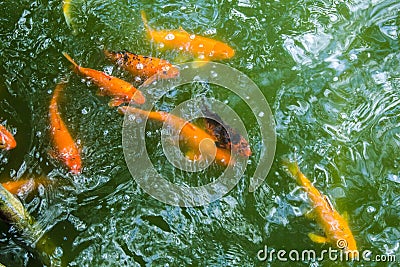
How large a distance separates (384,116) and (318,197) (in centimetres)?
85

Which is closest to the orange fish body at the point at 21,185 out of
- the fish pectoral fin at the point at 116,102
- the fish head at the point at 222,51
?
the fish pectoral fin at the point at 116,102

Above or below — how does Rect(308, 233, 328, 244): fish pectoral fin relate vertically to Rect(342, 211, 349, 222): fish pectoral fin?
below

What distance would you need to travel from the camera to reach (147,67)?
3.45 metres

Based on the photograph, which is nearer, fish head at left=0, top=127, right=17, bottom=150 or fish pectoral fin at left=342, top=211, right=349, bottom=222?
fish pectoral fin at left=342, top=211, right=349, bottom=222

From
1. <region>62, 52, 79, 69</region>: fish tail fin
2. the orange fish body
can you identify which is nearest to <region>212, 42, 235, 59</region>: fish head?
<region>62, 52, 79, 69</region>: fish tail fin

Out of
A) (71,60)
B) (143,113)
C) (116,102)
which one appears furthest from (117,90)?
(71,60)

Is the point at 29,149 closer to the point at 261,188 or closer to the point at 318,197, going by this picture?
the point at 261,188

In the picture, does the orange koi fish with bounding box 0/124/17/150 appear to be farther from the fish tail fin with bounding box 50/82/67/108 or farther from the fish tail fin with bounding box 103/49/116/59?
the fish tail fin with bounding box 103/49/116/59

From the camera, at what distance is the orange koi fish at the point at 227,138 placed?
305cm

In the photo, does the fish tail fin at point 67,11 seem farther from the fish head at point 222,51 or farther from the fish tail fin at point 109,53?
the fish head at point 222,51

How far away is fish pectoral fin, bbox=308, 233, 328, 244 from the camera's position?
111 inches

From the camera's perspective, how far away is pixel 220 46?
3.60m

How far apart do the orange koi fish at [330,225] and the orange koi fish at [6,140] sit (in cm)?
196

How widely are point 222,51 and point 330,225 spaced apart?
1510 millimetres
